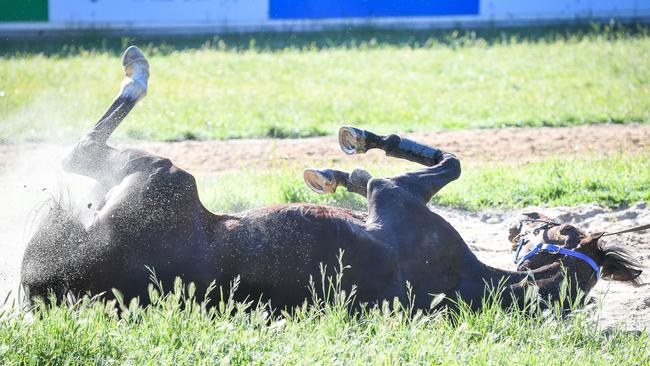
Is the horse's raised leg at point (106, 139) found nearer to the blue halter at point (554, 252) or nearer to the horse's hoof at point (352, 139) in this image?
the horse's hoof at point (352, 139)

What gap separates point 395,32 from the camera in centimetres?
1586

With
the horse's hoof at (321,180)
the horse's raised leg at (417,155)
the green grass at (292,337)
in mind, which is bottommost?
the green grass at (292,337)

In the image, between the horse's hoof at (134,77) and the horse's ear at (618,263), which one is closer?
the horse's ear at (618,263)

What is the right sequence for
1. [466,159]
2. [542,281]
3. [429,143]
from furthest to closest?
[429,143] → [466,159] → [542,281]

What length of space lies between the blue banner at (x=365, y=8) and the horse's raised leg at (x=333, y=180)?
9.40m

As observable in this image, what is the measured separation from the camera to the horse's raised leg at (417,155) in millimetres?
5285

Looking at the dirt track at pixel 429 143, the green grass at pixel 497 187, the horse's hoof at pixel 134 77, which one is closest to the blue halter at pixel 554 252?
the green grass at pixel 497 187

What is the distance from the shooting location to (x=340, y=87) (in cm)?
1255

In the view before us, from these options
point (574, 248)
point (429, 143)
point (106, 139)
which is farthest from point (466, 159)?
point (106, 139)

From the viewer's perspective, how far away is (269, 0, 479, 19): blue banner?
1520 cm

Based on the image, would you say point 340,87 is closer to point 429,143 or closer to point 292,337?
point 429,143

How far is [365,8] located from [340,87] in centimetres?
336

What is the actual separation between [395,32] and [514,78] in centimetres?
317

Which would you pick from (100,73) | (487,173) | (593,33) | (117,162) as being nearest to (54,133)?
(100,73)
